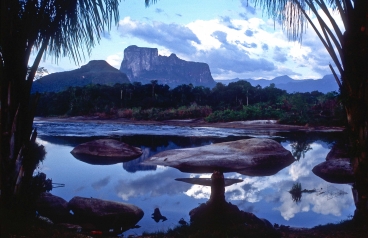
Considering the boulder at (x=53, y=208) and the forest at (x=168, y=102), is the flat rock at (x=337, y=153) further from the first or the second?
the forest at (x=168, y=102)

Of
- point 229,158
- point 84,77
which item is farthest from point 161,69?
point 229,158

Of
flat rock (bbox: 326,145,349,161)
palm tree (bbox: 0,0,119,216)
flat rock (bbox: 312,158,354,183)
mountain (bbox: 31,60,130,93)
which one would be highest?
mountain (bbox: 31,60,130,93)

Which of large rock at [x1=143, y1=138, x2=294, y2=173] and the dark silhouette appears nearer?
the dark silhouette

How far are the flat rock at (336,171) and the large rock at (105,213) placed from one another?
23.7ft

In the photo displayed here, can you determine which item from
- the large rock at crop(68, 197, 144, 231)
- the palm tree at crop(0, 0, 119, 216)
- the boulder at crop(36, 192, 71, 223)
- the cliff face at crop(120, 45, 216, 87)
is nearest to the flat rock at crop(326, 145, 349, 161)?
the large rock at crop(68, 197, 144, 231)

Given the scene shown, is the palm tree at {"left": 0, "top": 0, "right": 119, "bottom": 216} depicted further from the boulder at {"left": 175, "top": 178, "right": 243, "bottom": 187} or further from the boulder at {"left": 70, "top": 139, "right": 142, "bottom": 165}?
the boulder at {"left": 70, "top": 139, "right": 142, "bottom": 165}

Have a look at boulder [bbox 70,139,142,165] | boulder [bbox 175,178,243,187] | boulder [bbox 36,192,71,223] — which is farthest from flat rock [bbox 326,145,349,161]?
boulder [bbox 36,192,71,223]

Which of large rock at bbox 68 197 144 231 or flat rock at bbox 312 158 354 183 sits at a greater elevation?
flat rock at bbox 312 158 354 183

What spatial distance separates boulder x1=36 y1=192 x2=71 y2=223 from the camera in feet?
22.6

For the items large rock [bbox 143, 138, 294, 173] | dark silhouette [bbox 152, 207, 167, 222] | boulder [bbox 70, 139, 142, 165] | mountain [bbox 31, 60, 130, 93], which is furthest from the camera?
mountain [bbox 31, 60, 130, 93]

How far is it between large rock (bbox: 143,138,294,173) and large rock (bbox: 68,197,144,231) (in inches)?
195

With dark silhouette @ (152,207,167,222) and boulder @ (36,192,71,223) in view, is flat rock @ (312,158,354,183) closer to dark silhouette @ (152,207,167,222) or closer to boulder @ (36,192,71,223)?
dark silhouette @ (152,207,167,222)

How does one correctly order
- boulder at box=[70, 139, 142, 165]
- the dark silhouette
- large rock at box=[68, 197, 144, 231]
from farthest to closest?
boulder at box=[70, 139, 142, 165] → the dark silhouette → large rock at box=[68, 197, 144, 231]

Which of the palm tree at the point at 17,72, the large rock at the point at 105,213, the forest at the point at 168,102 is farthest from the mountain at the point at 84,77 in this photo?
the palm tree at the point at 17,72
